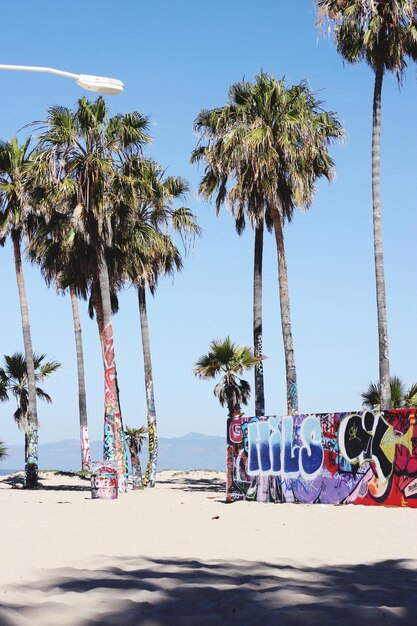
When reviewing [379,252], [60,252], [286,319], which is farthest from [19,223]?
[379,252]

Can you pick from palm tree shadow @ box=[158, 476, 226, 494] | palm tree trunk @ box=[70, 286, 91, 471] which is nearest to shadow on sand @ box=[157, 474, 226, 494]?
palm tree shadow @ box=[158, 476, 226, 494]

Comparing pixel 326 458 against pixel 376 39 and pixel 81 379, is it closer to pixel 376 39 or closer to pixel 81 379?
pixel 376 39

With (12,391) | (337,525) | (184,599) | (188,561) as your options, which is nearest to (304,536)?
(337,525)

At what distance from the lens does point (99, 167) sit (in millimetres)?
25250

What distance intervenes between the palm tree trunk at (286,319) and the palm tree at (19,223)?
9426mm

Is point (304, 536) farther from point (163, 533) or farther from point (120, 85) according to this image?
point (120, 85)

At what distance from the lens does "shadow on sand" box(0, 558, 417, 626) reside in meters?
5.64

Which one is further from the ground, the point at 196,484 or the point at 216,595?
the point at 216,595

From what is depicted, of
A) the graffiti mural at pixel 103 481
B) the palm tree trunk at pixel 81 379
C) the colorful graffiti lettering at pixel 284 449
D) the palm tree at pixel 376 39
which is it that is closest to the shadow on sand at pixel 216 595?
the colorful graffiti lettering at pixel 284 449

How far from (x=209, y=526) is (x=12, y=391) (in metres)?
27.1

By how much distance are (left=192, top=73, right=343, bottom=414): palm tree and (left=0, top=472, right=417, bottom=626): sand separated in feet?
40.6

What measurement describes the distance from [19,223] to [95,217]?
654 cm

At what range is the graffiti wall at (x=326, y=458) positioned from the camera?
17656mm

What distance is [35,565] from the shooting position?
819cm
